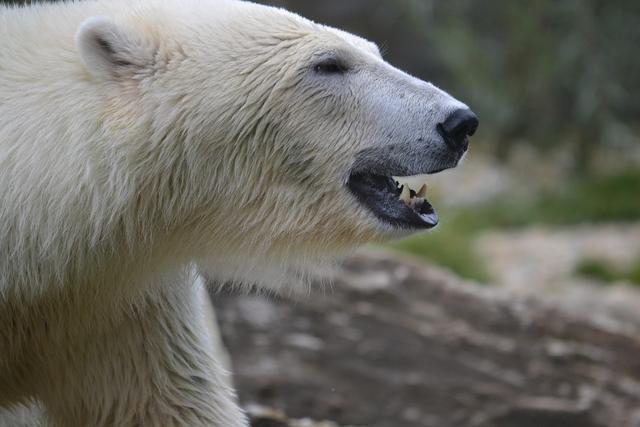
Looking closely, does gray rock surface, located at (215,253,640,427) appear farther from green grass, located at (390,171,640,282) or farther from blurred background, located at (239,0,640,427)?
green grass, located at (390,171,640,282)

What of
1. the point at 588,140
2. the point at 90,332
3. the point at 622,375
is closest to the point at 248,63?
the point at 90,332

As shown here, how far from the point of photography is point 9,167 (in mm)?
2619

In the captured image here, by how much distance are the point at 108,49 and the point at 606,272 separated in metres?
5.32

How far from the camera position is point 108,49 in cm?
263

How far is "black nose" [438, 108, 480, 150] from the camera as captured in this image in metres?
2.68

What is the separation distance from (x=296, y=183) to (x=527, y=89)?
721 centimetres

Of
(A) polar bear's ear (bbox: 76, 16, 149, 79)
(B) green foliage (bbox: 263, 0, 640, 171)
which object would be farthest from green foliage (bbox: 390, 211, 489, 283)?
(A) polar bear's ear (bbox: 76, 16, 149, 79)

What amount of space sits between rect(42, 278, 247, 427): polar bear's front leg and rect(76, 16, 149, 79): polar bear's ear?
59 cm

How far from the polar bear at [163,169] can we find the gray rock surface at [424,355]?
1.46 m

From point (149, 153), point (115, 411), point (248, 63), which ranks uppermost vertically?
point (248, 63)

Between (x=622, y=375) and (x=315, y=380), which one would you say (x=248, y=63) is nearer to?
(x=315, y=380)

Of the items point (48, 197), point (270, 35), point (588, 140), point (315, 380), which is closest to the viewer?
point (48, 197)

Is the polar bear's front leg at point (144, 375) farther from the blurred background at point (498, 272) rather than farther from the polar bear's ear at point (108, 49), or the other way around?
the blurred background at point (498, 272)

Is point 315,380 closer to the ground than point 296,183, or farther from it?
farther from it
